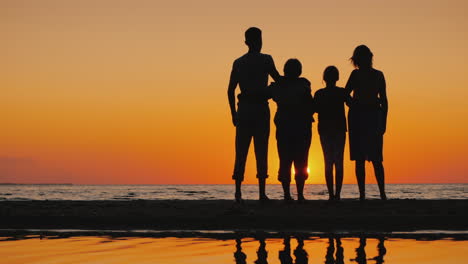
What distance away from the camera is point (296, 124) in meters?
11.6

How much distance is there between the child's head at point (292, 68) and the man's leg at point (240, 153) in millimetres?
1181

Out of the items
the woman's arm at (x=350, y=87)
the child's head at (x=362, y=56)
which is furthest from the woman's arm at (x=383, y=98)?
the woman's arm at (x=350, y=87)

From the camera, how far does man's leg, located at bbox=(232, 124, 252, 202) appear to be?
37.7 feet

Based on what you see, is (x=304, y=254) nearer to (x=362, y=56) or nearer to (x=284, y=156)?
(x=284, y=156)

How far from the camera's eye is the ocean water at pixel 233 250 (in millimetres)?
6375

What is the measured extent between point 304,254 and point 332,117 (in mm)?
5323

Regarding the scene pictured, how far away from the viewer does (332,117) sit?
459 inches

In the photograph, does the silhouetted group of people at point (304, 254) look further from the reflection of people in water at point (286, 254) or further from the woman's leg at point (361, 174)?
the woman's leg at point (361, 174)

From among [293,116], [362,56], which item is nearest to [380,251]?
[293,116]

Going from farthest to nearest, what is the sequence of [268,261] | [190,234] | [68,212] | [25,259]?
[68,212], [190,234], [25,259], [268,261]

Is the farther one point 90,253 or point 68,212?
point 68,212

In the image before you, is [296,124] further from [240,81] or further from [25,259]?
[25,259]

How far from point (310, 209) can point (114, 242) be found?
3.70 meters

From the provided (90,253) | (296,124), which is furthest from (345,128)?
(90,253)
